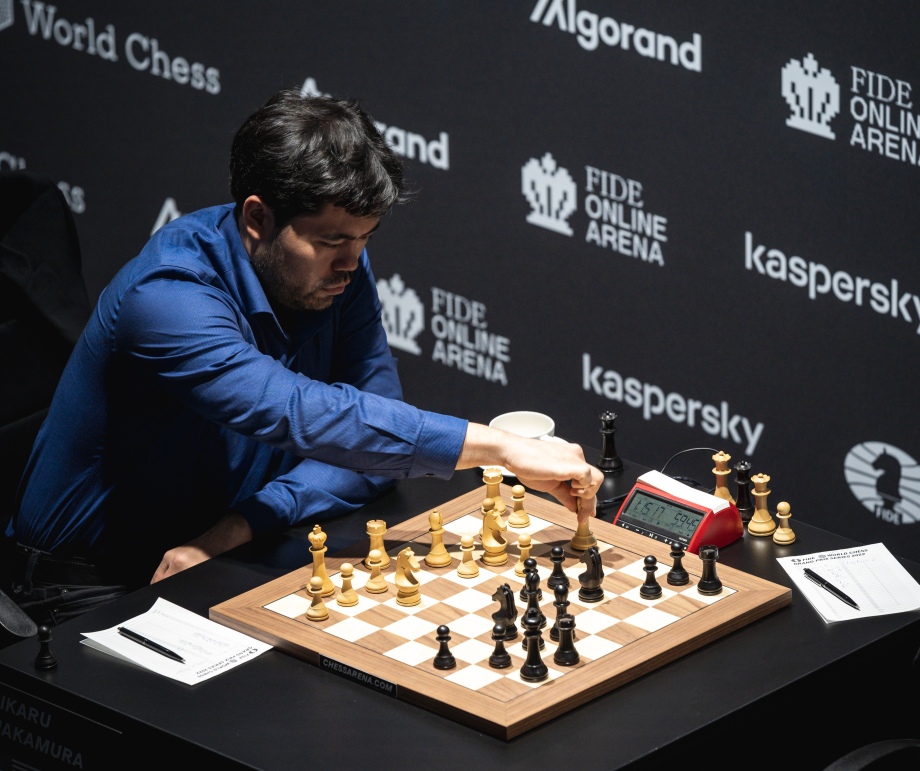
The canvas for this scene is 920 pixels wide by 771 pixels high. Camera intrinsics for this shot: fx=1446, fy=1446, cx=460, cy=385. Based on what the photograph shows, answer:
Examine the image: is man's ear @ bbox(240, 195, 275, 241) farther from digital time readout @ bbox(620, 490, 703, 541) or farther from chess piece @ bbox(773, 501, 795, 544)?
chess piece @ bbox(773, 501, 795, 544)

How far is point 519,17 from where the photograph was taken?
3.91 m

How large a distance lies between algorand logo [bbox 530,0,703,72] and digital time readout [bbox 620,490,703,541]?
1410 mm

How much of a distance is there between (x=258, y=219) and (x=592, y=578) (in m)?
0.91

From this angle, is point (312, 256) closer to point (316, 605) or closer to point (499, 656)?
point (316, 605)

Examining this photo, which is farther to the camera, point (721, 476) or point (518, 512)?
point (721, 476)

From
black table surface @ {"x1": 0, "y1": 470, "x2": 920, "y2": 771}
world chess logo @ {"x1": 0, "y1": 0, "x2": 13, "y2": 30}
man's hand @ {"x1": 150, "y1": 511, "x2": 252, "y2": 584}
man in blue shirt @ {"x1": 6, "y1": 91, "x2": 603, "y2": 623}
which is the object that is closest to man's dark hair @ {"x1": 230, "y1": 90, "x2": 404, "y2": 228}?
man in blue shirt @ {"x1": 6, "y1": 91, "x2": 603, "y2": 623}

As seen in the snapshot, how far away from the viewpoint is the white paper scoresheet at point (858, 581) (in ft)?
7.80

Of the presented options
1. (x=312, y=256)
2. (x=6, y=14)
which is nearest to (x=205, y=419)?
(x=312, y=256)

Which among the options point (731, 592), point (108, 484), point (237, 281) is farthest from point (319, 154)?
point (731, 592)

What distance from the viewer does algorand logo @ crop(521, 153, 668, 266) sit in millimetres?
3881

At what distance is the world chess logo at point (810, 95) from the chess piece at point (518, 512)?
4.60 ft

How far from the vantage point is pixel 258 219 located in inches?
105

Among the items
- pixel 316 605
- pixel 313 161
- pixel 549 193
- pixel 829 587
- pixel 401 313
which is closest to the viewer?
pixel 316 605

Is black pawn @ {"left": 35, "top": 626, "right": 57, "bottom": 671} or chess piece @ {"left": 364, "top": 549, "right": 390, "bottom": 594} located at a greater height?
chess piece @ {"left": 364, "top": 549, "right": 390, "bottom": 594}
